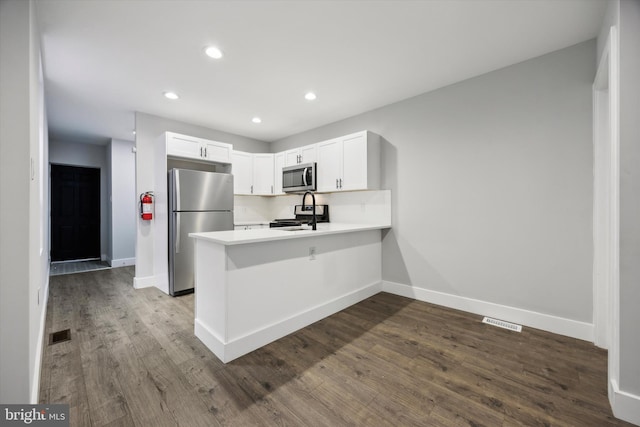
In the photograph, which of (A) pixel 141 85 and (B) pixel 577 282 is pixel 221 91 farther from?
(B) pixel 577 282

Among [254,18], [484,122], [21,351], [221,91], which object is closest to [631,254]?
[484,122]

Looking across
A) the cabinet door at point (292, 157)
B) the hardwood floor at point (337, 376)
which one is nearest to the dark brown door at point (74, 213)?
the hardwood floor at point (337, 376)

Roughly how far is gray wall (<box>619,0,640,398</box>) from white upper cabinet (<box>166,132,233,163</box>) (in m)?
4.36

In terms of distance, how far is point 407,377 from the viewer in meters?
1.79

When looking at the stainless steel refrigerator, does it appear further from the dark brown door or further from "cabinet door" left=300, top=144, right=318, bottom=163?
the dark brown door

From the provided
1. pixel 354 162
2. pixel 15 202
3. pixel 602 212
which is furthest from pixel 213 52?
pixel 602 212

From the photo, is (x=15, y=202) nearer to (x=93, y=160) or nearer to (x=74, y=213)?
(x=93, y=160)

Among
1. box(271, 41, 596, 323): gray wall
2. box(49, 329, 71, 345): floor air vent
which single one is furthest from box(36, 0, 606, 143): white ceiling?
box(49, 329, 71, 345): floor air vent

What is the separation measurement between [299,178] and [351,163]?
3.06 ft

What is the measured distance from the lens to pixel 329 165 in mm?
3900

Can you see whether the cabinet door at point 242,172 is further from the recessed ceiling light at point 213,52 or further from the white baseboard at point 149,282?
the recessed ceiling light at point 213,52

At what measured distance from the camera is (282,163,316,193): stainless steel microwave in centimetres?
400

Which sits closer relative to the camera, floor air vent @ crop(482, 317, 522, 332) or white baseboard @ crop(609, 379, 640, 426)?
white baseboard @ crop(609, 379, 640, 426)

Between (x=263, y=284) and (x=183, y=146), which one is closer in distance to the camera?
(x=263, y=284)
